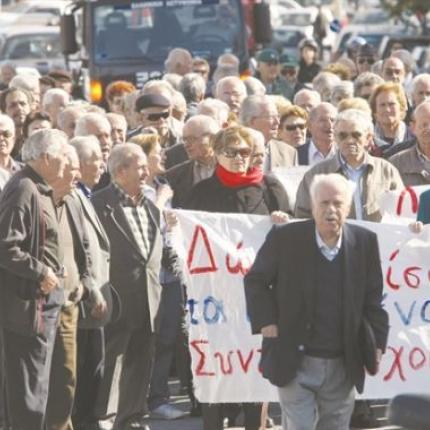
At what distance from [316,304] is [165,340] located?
3.36 m

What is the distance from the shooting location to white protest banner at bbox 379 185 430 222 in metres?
11.8

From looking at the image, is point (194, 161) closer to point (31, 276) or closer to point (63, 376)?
point (63, 376)

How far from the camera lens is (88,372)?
38.7ft

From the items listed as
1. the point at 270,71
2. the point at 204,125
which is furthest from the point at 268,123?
the point at 270,71

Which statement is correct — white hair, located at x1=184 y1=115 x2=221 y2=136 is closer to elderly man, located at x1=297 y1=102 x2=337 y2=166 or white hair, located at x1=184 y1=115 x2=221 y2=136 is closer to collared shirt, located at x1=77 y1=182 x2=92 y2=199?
elderly man, located at x1=297 y1=102 x2=337 y2=166

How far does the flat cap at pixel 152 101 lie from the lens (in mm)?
14930

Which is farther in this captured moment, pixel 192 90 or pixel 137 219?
pixel 192 90

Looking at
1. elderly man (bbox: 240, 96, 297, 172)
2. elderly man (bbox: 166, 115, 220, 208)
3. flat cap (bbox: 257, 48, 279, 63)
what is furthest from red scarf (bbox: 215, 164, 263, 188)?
flat cap (bbox: 257, 48, 279, 63)

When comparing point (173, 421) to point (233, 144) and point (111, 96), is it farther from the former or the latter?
point (111, 96)

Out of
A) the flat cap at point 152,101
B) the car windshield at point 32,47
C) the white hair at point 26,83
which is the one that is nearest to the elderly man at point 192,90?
the white hair at point 26,83

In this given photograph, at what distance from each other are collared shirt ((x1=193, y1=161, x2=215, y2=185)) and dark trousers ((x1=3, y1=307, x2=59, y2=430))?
2.42 m

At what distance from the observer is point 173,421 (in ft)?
40.8

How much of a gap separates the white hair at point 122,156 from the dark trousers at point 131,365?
95 centimetres

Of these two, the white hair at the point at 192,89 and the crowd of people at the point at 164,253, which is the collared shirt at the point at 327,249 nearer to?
the crowd of people at the point at 164,253
